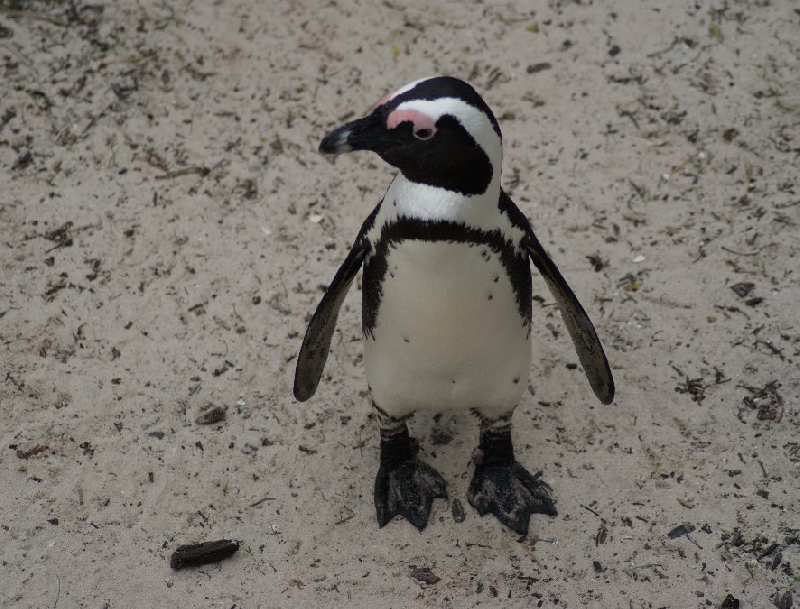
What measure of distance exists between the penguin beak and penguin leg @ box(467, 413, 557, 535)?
3.21 feet

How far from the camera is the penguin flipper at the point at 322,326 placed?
2551 mm

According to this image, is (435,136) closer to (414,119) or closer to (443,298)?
(414,119)

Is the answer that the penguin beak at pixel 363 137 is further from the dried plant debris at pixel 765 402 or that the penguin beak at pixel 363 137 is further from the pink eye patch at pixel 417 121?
the dried plant debris at pixel 765 402

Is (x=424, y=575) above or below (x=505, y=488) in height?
below

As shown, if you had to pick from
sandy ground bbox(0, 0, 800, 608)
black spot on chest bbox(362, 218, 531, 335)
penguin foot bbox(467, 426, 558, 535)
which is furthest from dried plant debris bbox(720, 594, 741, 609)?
black spot on chest bbox(362, 218, 531, 335)

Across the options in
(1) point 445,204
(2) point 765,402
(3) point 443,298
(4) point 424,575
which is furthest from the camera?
(2) point 765,402

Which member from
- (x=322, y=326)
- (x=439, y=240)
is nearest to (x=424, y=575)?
(x=322, y=326)

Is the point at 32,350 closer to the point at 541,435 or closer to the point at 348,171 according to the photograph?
the point at 348,171

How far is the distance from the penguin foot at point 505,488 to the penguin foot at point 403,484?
0.12 m

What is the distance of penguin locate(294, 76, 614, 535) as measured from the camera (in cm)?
218

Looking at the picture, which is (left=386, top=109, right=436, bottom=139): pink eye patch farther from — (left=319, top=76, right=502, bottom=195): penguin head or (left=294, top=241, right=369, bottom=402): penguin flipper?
(left=294, top=241, right=369, bottom=402): penguin flipper

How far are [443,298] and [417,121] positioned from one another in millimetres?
465

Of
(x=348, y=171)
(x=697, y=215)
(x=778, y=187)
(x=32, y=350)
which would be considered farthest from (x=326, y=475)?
(x=778, y=187)

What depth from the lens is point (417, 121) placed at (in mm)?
2129
